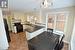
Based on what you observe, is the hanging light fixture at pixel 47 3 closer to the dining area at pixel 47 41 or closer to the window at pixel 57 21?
the window at pixel 57 21

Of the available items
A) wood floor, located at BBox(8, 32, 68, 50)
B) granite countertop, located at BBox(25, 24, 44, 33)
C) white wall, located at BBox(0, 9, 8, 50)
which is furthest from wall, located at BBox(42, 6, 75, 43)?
white wall, located at BBox(0, 9, 8, 50)

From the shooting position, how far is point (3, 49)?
216cm

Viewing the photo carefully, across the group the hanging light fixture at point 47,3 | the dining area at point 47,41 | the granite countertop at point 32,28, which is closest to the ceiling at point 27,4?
the hanging light fixture at point 47,3

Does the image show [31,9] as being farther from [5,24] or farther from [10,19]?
[5,24]

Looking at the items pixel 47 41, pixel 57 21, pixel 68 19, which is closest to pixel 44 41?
pixel 47 41

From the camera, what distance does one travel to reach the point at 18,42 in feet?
7.17

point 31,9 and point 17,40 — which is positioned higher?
point 31,9

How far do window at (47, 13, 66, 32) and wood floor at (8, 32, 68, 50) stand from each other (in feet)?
2.25

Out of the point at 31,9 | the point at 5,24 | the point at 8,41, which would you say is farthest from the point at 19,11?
the point at 8,41

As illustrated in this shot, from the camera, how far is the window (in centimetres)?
160

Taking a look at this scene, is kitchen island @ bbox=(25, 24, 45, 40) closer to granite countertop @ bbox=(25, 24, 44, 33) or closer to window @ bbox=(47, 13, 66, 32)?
granite countertop @ bbox=(25, 24, 44, 33)

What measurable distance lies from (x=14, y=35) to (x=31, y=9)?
0.78 meters

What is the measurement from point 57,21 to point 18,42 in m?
1.15

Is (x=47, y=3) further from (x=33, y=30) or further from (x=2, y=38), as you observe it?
(x=2, y=38)
